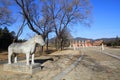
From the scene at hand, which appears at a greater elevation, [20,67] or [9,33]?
[9,33]

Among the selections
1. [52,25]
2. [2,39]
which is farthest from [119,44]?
[2,39]

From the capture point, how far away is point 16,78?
9.80m

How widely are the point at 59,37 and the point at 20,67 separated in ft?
101

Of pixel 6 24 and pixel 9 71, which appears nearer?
pixel 9 71

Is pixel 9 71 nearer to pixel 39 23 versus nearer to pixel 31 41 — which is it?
pixel 31 41

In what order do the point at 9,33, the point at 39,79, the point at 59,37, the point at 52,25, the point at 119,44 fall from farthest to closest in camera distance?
the point at 119,44
the point at 9,33
the point at 59,37
the point at 52,25
the point at 39,79

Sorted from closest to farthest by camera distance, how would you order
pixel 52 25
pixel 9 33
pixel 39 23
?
pixel 39 23
pixel 52 25
pixel 9 33

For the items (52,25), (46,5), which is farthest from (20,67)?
(46,5)

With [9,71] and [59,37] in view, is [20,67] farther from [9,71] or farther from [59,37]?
[59,37]

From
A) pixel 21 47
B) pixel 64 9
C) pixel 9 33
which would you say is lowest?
pixel 21 47

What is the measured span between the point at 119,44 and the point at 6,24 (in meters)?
32.4

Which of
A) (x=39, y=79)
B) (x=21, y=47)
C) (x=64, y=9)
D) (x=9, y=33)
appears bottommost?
(x=39, y=79)

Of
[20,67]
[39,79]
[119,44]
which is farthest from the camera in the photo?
[119,44]

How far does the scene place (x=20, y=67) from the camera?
37.0 feet
